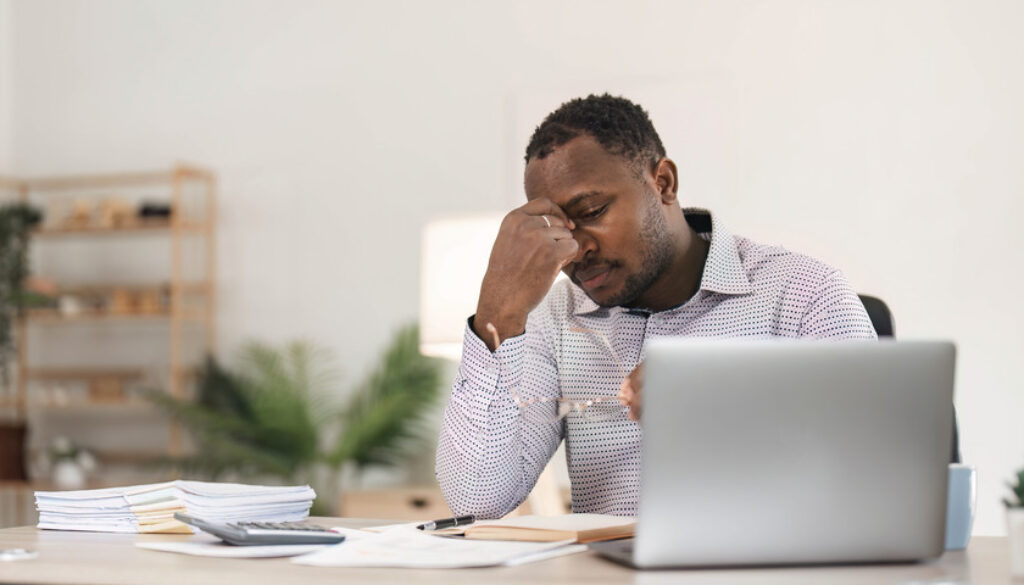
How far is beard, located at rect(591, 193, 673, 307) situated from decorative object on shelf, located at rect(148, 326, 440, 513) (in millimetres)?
2740

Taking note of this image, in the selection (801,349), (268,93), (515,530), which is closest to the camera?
(801,349)

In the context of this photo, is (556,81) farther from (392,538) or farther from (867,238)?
(392,538)

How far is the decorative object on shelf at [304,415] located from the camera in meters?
4.62

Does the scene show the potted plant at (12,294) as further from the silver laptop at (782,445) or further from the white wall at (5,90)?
the silver laptop at (782,445)

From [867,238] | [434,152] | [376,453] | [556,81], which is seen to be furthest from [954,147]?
[376,453]

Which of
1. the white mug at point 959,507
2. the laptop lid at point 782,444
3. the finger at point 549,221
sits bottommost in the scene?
the white mug at point 959,507

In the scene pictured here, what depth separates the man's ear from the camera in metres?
1.91

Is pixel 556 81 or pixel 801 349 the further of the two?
pixel 556 81

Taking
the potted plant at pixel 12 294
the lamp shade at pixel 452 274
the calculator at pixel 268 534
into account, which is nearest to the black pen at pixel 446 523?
the calculator at pixel 268 534

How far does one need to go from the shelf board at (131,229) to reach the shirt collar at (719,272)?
3.37 meters

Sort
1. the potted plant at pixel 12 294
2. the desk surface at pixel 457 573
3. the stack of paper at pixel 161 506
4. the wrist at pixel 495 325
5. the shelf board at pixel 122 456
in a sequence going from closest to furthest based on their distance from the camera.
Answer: the desk surface at pixel 457 573 → the stack of paper at pixel 161 506 → the wrist at pixel 495 325 → the potted plant at pixel 12 294 → the shelf board at pixel 122 456

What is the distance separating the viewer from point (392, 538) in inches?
50.3

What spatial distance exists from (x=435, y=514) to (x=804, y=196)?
68.5 inches

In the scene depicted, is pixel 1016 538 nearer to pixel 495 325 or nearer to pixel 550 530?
pixel 550 530
